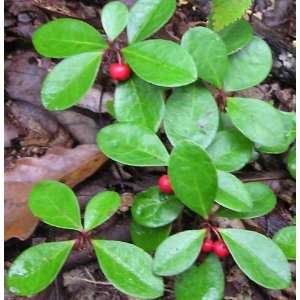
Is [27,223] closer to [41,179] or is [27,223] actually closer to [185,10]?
[41,179]

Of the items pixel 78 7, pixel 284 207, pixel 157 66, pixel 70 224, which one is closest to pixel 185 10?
pixel 78 7

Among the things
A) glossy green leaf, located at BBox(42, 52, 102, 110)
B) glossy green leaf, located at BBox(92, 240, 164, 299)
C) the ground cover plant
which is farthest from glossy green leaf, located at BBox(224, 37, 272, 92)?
glossy green leaf, located at BBox(92, 240, 164, 299)

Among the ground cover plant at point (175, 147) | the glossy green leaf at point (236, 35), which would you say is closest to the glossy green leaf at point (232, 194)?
the ground cover plant at point (175, 147)

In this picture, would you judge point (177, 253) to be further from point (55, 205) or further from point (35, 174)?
point (35, 174)

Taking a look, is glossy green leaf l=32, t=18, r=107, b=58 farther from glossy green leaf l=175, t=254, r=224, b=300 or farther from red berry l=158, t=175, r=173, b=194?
glossy green leaf l=175, t=254, r=224, b=300

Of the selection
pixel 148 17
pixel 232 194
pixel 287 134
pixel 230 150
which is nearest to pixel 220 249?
pixel 232 194
